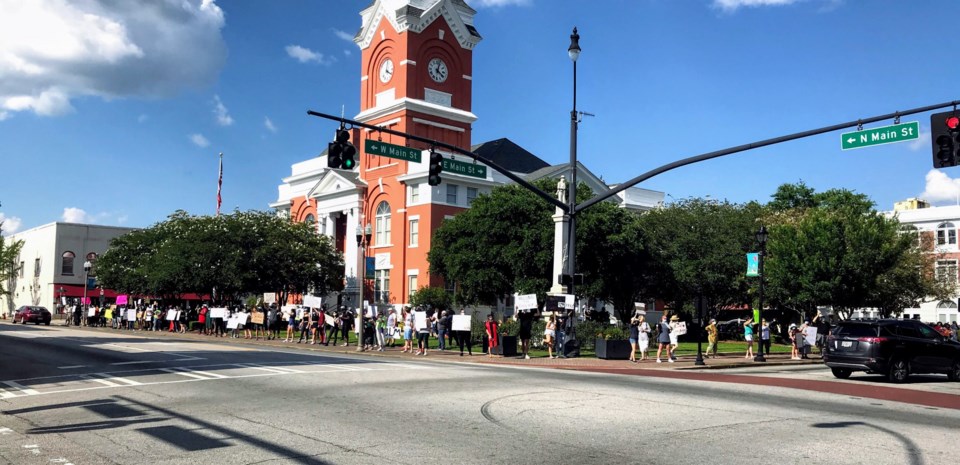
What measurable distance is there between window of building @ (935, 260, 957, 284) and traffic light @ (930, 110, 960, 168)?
146 ft

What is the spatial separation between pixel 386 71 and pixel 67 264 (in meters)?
45.5

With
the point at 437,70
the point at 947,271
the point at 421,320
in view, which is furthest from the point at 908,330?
the point at 947,271

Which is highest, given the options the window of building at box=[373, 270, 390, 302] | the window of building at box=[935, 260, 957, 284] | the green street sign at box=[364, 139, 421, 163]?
the green street sign at box=[364, 139, 421, 163]

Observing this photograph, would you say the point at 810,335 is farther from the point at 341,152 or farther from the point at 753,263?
the point at 341,152

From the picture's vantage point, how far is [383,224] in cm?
6278

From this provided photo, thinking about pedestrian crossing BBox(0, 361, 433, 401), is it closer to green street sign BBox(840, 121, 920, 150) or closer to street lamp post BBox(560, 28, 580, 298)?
street lamp post BBox(560, 28, 580, 298)

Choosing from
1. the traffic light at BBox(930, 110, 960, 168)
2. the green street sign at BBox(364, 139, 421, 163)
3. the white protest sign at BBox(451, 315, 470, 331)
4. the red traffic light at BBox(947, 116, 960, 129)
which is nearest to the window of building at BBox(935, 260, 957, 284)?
the white protest sign at BBox(451, 315, 470, 331)

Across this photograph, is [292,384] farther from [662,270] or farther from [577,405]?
[662,270]

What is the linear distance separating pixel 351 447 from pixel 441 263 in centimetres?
4365

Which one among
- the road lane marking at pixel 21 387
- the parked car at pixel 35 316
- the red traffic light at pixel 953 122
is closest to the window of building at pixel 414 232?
the parked car at pixel 35 316

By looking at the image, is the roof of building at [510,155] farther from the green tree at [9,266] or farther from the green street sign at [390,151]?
the green tree at [9,266]

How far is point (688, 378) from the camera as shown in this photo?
2067 centimetres

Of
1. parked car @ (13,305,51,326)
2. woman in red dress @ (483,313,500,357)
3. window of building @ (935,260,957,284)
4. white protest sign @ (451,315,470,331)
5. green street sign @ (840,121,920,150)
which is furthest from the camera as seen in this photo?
parked car @ (13,305,51,326)

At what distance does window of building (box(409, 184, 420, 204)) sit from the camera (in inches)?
2351
